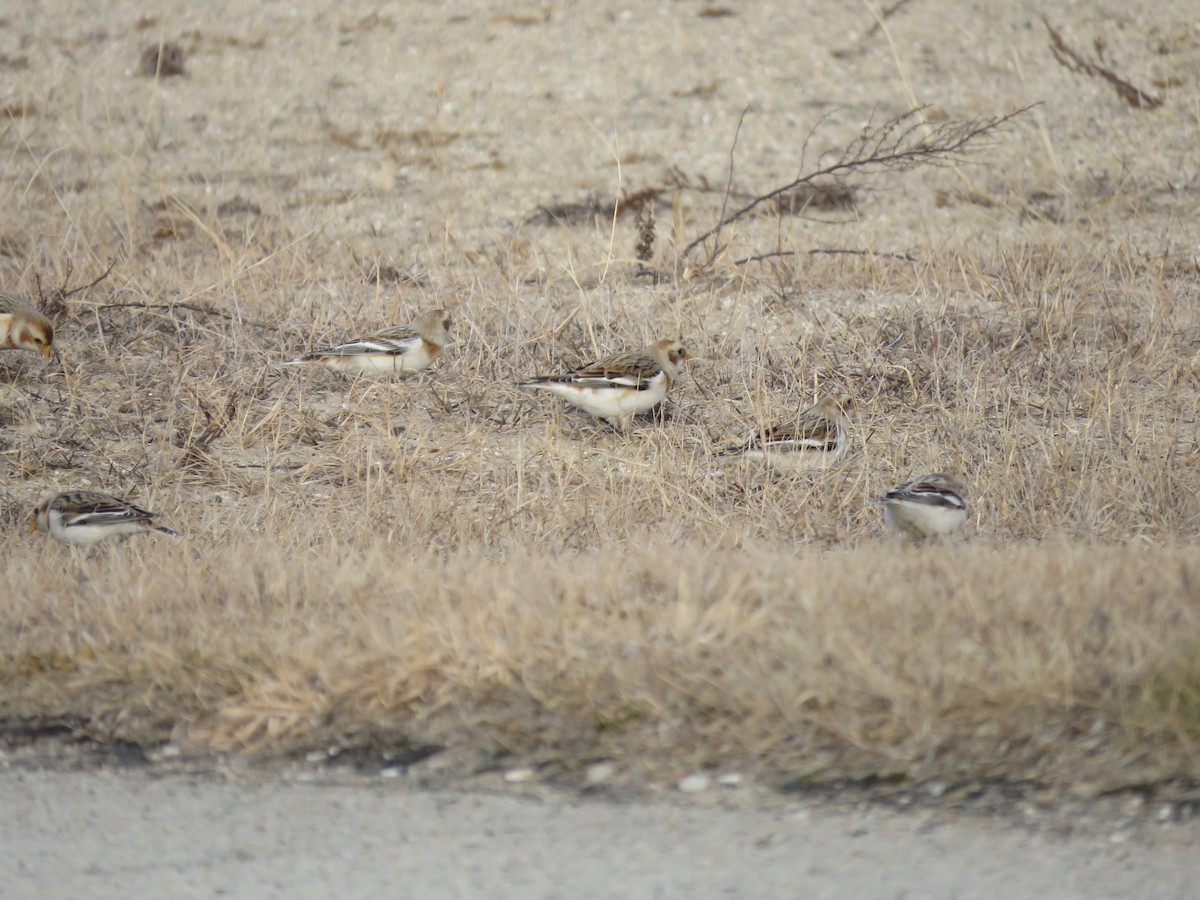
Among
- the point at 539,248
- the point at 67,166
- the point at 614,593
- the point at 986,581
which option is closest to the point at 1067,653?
the point at 986,581

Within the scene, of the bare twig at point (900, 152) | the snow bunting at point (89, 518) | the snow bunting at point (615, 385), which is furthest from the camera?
the bare twig at point (900, 152)

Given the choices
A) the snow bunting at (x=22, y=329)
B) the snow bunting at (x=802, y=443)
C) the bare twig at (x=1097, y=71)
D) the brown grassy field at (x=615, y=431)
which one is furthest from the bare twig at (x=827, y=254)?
the bare twig at (x=1097, y=71)

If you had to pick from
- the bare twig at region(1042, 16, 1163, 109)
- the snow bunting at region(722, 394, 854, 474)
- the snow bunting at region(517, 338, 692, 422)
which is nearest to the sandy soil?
the snow bunting at region(722, 394, 854, 474)

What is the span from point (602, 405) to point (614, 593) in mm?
3357

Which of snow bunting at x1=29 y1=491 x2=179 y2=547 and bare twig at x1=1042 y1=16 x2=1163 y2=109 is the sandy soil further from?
bare twig at x1=1042 y1=16 x2=1163 y2=109

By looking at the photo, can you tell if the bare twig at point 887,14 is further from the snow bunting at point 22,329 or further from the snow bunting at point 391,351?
the snow bunting at point 22,329

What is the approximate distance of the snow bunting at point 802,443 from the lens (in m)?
7.20

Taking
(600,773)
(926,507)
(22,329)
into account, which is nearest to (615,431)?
(926,507)

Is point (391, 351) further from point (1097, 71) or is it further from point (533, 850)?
point (1097, 71)

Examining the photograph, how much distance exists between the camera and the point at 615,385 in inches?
308

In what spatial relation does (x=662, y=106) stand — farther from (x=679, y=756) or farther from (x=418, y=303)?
(x=679, y=756)

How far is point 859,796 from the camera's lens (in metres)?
3.74

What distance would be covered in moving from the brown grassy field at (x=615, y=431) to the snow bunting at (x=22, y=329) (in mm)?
316

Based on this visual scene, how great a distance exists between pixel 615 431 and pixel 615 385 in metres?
0.50
